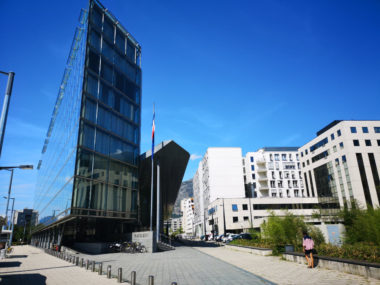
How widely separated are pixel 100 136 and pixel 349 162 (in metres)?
49.6

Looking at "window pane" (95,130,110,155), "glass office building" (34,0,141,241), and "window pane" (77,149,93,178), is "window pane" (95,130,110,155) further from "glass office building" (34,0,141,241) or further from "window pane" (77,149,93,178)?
"window pane" (77,149,93,178)

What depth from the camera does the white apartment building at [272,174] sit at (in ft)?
272

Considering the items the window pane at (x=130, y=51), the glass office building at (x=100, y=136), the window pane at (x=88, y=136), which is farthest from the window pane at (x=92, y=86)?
the window pane at (x=130, y=51)

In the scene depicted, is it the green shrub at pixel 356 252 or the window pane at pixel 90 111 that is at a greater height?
the window pane at pixel 90 111

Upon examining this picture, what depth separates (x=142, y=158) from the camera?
116ft

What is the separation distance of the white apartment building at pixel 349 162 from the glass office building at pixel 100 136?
4072 centimetres

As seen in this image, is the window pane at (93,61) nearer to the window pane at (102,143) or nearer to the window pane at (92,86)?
the window pane at (92,86)

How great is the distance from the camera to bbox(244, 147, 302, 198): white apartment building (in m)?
83.0

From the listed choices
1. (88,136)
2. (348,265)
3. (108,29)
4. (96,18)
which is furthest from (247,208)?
(348,265)

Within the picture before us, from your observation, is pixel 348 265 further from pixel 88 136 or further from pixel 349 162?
pixel 349 162

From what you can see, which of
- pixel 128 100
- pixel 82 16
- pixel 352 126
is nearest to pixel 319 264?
pixel 128 100

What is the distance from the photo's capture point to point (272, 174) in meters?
83.9

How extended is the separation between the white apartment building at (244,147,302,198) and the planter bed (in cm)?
7254

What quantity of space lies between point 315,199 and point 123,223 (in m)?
53.6
